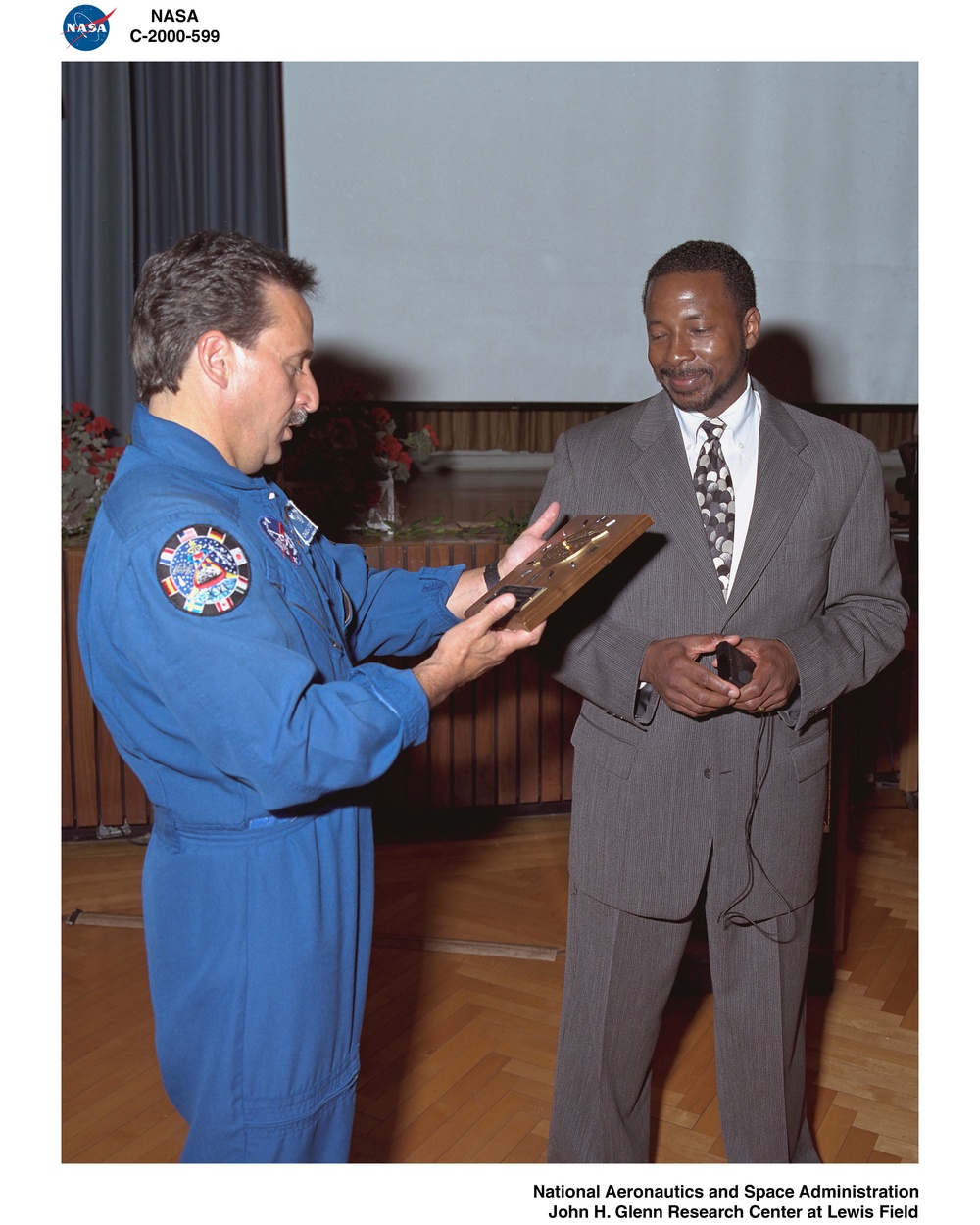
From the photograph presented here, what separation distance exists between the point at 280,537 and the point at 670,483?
0.74m

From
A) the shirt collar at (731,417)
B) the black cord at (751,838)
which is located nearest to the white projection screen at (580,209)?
the shirt collar at (731,417)

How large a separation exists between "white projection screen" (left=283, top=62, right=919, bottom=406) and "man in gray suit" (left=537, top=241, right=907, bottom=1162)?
344cm

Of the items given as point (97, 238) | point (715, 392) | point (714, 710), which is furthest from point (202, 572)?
point (97, 238)

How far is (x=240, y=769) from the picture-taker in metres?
1.24

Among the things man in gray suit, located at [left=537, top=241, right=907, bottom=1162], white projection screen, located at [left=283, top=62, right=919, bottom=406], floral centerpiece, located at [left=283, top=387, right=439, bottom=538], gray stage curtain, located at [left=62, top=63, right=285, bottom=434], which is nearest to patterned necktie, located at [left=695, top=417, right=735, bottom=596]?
man in gray suit, located at [left=537, top=241, right=907, bottom=1162]

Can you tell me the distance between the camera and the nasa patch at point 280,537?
145cm

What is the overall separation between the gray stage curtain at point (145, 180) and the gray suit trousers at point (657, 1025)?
461 cm

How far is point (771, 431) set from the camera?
1.87 m

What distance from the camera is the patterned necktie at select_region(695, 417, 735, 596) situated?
1849 mm

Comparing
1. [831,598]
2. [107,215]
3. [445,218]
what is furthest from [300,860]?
[107,215]

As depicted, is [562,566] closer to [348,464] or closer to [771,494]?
[771,494]

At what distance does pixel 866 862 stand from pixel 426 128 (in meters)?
3.85

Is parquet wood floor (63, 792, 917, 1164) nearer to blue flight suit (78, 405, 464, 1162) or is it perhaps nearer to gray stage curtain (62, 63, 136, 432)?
blue flight suit (78, 405, 464, 1162)
